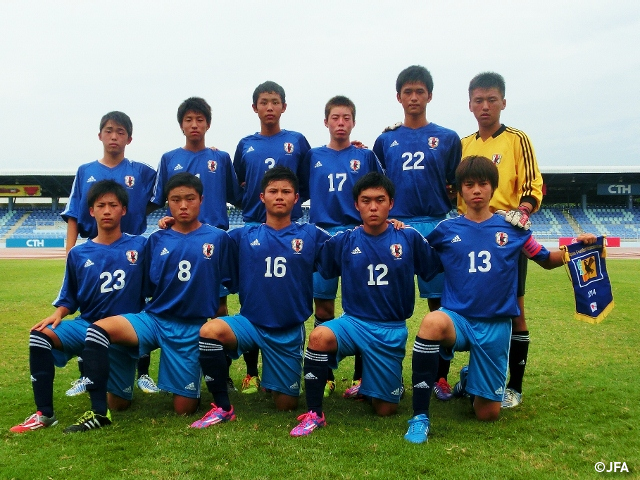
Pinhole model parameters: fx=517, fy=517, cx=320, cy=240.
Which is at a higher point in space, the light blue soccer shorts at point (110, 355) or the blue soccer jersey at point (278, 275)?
the blue soccer jersey at point (278, 275)

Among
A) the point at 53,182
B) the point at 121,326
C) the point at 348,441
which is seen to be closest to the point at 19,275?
the point at 121,326

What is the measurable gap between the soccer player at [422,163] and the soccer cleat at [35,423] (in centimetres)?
279

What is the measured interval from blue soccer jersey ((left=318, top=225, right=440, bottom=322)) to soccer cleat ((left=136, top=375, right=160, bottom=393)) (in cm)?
186

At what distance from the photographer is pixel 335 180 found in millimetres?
4344

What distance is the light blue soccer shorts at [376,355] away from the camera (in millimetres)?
3561

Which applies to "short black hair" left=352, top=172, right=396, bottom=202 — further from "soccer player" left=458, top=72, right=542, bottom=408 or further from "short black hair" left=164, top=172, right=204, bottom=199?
"short black hair" left=164, top=172, right=204, bottom=199

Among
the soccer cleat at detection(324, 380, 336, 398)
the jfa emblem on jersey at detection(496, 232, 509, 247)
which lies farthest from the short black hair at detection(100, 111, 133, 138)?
the jfa emblem on jersey at detection(496, 232, 509, 247)

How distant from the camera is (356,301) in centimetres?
370

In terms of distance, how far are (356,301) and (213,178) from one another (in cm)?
173

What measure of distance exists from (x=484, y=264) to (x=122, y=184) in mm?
3085

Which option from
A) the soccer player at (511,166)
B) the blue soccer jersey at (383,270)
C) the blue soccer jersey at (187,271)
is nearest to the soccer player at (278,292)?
the blue soccer jersey at (187,271)

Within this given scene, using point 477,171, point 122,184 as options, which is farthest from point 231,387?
point 477,171

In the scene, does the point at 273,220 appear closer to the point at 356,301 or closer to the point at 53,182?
the point at 356,301

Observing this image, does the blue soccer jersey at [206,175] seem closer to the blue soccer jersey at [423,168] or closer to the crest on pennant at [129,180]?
the crest on pennant at [129,180]
